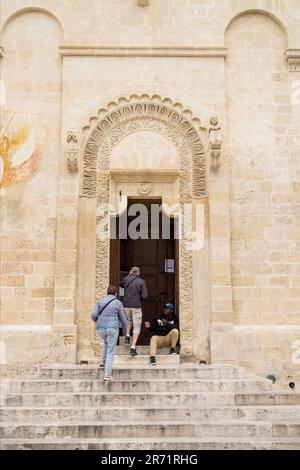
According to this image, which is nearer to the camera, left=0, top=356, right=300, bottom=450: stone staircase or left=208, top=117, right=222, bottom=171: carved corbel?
left=0, top=356, right=300, bottom=450: stone staircase

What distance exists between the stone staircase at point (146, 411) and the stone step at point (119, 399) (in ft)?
0.05

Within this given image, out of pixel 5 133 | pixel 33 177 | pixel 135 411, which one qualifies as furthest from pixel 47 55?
pixel 135 411

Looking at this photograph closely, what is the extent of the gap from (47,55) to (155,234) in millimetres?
4795

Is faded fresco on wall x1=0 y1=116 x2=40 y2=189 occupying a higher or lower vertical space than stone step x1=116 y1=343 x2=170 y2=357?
higher

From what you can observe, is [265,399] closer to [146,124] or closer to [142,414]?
[142,414]

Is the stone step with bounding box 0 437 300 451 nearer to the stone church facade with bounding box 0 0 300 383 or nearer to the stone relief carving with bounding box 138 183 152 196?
the stone church facade with bounding box 0 0 300 383

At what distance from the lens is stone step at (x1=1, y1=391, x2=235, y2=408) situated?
879 cm

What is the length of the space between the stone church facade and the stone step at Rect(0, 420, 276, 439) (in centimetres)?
288

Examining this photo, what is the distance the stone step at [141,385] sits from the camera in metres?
9.13

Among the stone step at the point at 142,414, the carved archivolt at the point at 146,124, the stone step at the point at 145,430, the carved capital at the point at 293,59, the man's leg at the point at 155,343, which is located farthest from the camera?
the carved capital at the point at 293,59

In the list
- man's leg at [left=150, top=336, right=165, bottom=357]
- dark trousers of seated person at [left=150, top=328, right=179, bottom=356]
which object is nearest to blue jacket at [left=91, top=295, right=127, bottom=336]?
man's leg at [left=150, top=336, right=165, bottom=357]

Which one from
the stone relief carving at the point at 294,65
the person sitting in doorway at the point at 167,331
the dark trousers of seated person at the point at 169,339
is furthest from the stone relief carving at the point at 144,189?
the stone relief carving at the point at 294,65

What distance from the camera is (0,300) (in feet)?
37.3

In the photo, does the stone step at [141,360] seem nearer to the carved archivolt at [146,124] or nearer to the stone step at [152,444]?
the stone step at [152,444]
